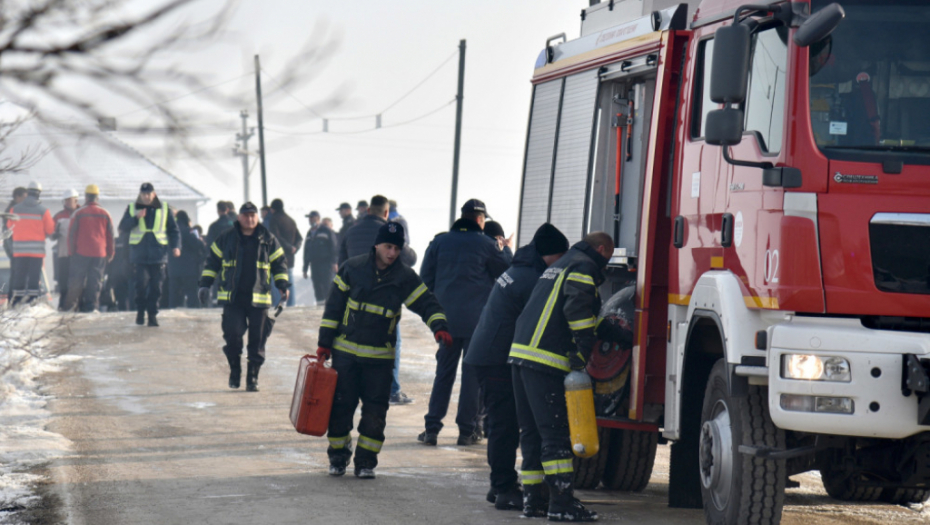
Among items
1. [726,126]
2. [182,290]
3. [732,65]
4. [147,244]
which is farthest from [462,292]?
[182,290]

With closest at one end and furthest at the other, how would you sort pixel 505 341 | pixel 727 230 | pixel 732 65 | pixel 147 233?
pixel 732 65 < pixel 727 230 < pixel 505 341 < pixel 147 233

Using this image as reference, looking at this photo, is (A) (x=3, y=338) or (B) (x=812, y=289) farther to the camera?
(A) (x=3, y=338)

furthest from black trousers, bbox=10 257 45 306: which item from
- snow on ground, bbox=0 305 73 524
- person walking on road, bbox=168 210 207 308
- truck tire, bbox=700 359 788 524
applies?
truck tire, bbox=700 359 788 524

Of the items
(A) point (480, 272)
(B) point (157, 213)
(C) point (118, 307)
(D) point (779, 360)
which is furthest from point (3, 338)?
(C) point (118, 307)

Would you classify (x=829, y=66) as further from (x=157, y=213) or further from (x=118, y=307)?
(x=118, y=307)

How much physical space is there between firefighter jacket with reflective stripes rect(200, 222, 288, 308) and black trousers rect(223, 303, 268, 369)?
110mm

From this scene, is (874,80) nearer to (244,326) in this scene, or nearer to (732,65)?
(732,65)

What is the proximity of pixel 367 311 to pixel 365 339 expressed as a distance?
192 millimetres

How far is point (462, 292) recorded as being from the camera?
965 cm

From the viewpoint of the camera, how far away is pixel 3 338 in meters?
7.94

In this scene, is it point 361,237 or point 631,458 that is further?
point 361,237

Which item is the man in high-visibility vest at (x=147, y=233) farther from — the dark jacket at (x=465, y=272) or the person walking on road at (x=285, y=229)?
the dark jacket at (x=465, y=272)

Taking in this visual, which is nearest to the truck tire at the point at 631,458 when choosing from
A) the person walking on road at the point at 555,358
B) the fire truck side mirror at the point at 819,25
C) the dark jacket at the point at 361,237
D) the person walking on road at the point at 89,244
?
the person walking on road at the point at 555,358

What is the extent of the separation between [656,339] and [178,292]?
1703 centimetres
